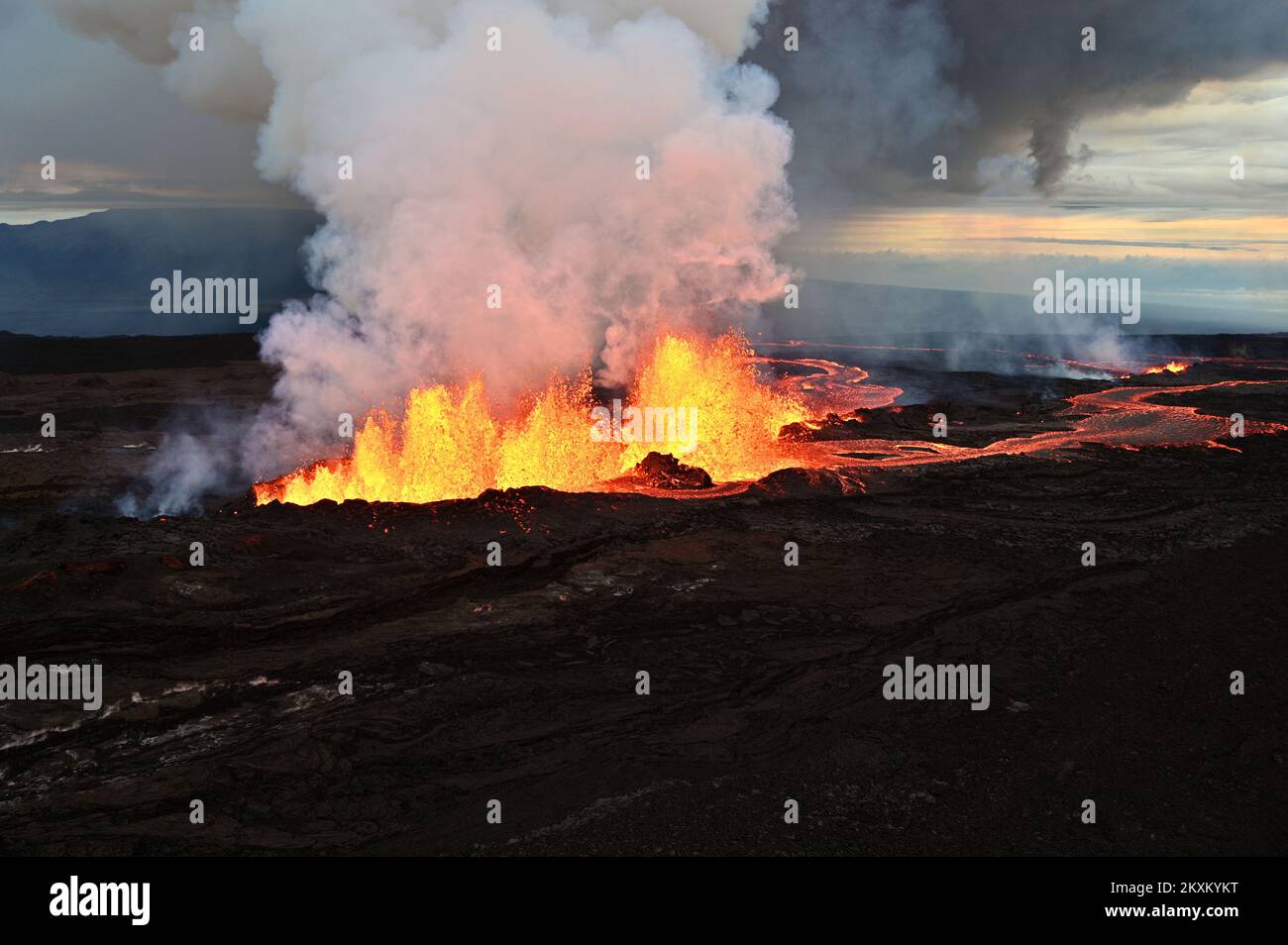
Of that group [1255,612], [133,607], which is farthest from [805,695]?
[133,607]

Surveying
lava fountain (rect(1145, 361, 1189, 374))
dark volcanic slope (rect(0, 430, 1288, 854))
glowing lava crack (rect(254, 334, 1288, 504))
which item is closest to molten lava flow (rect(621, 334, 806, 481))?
glowing lava crack (rect(254, 334, 1288, 504))

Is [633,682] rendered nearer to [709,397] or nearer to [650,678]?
[650,678]

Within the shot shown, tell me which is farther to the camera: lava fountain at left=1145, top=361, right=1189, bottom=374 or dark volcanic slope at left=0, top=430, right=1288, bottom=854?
lava fountain at left=1145, top=361, right=1189, bottom=374

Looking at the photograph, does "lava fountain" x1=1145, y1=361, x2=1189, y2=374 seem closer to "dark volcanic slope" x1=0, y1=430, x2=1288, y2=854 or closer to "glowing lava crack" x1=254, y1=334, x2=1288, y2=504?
"glowing lava crack" x1=254, y1=334, x2=1288, y2=504

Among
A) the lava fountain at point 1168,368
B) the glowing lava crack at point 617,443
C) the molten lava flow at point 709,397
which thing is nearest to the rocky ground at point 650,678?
the glowing lava crack at point 617,443

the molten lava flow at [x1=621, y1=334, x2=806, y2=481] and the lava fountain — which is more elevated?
the lava fountain
